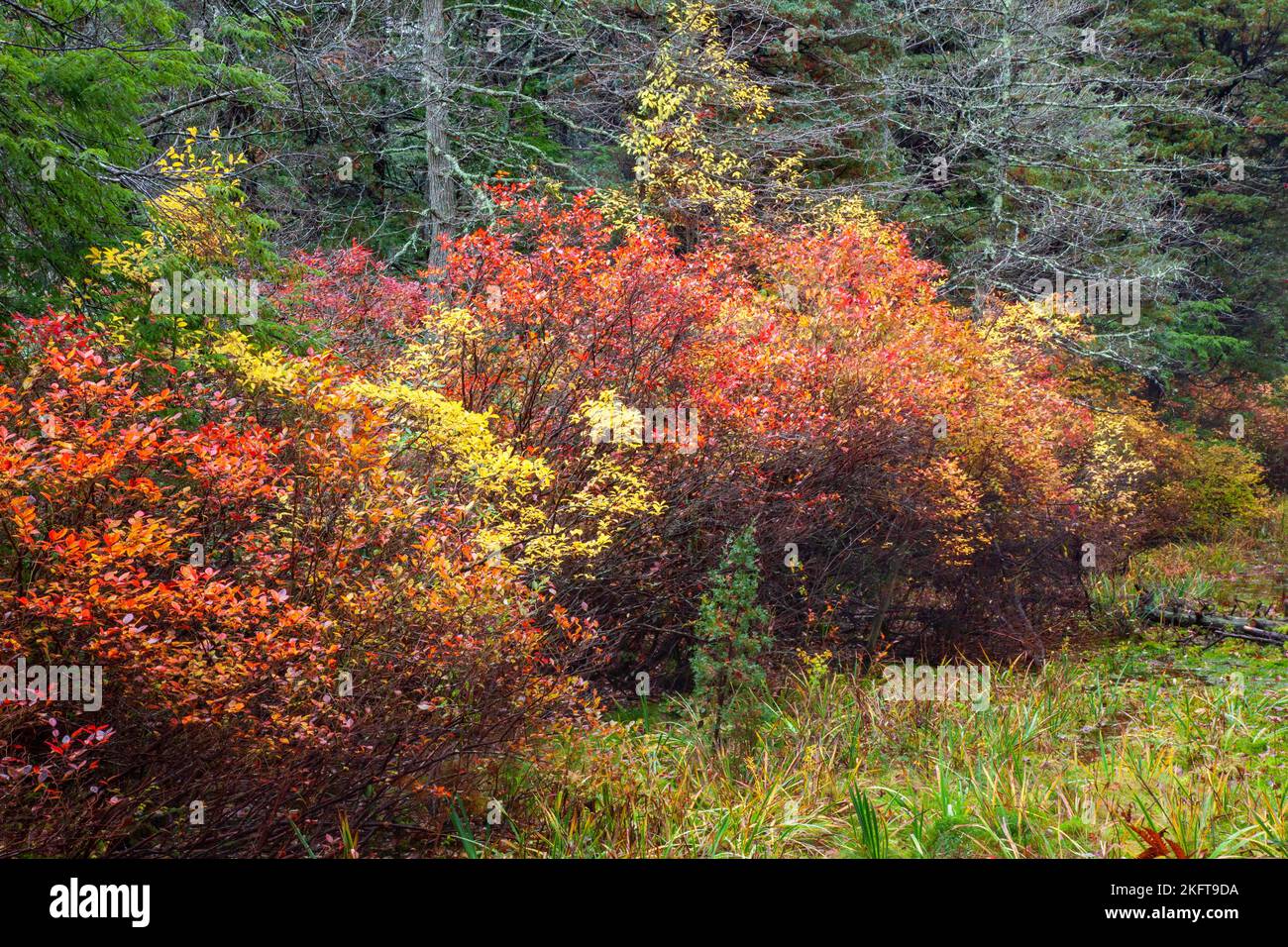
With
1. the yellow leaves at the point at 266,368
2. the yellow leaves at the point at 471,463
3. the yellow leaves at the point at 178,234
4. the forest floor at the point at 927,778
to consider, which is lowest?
the forest floor at the point at 927,778

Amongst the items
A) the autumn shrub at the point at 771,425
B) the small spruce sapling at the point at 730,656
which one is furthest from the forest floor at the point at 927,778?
the autumn shrub at the point at 771,425

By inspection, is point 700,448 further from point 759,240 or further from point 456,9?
point 456,9

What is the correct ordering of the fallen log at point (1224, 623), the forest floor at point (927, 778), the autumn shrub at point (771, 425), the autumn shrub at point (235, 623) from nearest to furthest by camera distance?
the autumn shrub at point (235, 623), the forest floor at point (927, 778), the autumn shrub at point (771, 425), the fallen log at point (1224, 623)

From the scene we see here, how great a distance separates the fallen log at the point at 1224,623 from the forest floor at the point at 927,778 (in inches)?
95.2

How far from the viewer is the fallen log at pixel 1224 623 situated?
1048 centimetres

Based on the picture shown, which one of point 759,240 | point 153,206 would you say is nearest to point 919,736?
point 153,206

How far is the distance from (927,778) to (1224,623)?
7.36 metres

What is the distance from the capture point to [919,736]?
6.44m

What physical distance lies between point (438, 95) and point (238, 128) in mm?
4092

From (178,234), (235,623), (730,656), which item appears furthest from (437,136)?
(235,623)

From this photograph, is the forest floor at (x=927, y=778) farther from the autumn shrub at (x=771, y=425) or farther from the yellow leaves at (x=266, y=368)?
the yellow leaves at (x=266, y=368)

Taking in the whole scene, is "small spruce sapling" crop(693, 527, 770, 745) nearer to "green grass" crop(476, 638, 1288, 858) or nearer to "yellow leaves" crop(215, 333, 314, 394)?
"green grass" crop(476, 638, 1288, 858)

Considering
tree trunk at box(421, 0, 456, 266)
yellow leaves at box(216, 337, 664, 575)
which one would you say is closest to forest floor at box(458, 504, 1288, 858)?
yellow leaves at box(216, 337, 664, 575)

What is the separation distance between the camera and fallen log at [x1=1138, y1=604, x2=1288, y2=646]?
10.5 m
